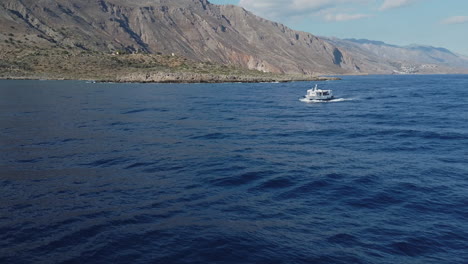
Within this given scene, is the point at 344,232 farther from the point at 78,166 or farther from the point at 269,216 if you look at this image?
the point at 78,166

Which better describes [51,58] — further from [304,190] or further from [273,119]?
[304,190]

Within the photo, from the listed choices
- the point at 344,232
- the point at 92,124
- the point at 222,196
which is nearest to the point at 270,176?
the point at 222,196

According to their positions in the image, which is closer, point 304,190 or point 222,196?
point 222,196

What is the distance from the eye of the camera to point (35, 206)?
67.9ft

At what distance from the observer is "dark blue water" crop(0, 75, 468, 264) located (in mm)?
16453

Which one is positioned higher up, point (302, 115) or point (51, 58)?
point (51, 58)

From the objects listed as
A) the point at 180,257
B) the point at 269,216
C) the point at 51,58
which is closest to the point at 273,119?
the point at 269,216

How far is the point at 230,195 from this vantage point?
23.5 m

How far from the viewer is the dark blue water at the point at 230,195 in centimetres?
1645

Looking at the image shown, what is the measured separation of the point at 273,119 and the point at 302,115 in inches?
320

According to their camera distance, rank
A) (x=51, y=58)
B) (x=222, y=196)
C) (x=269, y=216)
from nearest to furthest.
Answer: (x=269, y=216) < (x=222, y=196) < (x=51, y=58)

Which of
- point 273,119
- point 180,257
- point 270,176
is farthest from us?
point 273,119

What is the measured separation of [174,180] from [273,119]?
35837mm

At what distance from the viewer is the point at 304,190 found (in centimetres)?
2494
